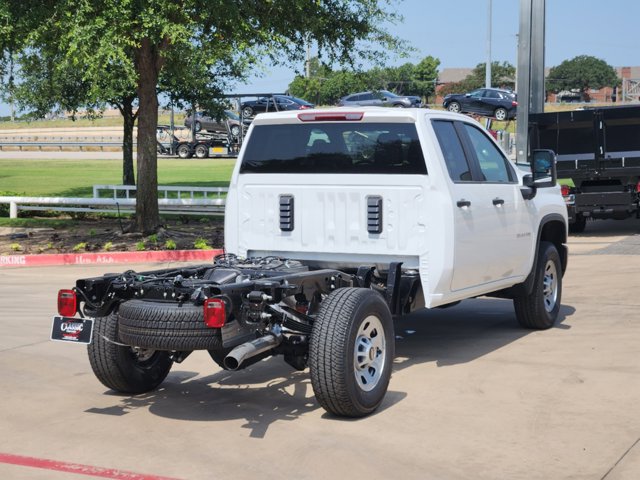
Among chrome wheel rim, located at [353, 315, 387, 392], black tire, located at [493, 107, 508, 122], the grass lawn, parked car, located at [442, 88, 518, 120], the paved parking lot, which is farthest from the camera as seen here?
black tire, located at [493, 107, 508, 122]

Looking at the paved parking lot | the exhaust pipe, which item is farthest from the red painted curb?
the exhaust pipe

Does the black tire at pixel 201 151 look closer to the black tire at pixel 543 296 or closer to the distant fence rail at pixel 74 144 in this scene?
the distant fence rail at pixel 74 144

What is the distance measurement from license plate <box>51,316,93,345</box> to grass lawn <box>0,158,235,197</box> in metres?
18.2

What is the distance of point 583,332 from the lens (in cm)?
950

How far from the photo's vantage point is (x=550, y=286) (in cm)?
976

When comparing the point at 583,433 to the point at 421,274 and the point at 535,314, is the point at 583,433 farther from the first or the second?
the point at 535,314

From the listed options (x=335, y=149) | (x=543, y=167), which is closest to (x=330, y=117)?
(x=335, y=149)

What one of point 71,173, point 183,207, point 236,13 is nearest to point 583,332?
point 236,13

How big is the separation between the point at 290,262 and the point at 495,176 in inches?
87.9

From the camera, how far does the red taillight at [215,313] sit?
19.7ft

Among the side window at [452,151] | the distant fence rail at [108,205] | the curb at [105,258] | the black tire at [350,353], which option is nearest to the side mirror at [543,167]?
the side window at [452,151]

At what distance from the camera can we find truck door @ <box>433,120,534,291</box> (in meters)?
7.88

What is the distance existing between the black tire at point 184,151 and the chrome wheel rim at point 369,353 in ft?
138

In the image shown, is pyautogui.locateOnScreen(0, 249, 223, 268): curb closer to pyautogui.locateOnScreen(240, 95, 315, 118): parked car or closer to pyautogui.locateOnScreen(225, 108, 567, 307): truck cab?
pyautogui.locateOnScreen(225, 108, 567, 307): truck cab
